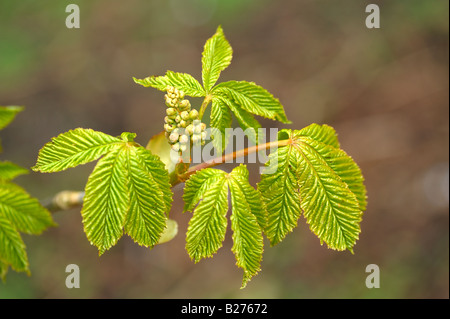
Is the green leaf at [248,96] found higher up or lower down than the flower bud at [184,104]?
higher up

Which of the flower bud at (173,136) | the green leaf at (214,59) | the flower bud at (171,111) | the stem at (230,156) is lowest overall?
the stem at (230,156)

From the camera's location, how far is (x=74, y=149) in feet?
3.48

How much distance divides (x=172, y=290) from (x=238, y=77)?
6.75ft

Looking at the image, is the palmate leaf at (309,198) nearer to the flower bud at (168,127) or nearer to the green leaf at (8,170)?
the flower bud at (168,127)

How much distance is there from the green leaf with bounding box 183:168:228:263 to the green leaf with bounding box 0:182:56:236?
17.9 inches

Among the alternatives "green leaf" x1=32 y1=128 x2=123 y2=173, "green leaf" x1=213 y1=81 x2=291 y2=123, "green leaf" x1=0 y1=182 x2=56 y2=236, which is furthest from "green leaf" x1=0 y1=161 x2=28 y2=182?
"green leaf" x1=213 y1=81 x2=291 y2=123

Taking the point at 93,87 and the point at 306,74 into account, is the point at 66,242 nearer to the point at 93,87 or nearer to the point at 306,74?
the point at 93,87

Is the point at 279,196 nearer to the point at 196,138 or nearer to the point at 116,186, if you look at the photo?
the point at 196,138

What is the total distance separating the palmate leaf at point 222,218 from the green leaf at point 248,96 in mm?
219

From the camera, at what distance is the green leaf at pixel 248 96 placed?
117cm

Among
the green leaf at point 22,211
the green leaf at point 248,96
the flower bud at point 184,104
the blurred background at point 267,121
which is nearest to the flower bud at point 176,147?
the flower bud at point 184,104

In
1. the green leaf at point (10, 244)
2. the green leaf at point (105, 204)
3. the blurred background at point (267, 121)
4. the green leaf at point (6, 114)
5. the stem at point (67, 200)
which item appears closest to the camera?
the green leaf at point (105, 204)

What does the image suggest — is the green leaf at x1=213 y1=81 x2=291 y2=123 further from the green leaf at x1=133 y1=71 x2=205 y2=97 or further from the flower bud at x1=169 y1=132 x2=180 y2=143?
the flower bud at x1=169 y1=132 x2=180 y2=143

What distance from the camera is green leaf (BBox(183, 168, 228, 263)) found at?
1.05m
